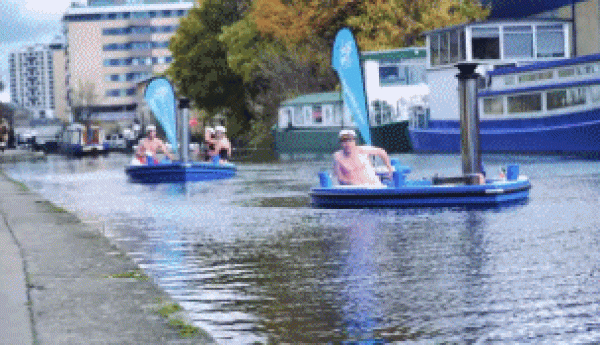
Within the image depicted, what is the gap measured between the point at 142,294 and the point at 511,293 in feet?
9.61

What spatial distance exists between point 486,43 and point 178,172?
20.6 metres

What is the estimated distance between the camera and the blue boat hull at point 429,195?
22.7 m

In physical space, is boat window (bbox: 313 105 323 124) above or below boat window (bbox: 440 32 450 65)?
below

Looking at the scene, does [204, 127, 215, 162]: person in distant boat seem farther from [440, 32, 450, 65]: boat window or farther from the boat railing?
the boat railing

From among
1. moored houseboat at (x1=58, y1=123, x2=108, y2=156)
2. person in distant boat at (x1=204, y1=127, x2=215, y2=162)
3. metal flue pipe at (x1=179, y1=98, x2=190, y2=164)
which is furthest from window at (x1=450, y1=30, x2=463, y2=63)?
moored houseboat at (x1=58, y1=123, x2=108, y2=156)

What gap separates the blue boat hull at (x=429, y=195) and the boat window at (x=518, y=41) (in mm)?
33203

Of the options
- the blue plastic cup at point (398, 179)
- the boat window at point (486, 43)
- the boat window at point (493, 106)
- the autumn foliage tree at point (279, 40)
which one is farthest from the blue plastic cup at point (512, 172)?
the autumn foliage tree at point (279, 40)

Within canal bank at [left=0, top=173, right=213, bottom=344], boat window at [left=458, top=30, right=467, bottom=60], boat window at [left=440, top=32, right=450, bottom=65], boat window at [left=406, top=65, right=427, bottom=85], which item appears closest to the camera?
canal bank at [left=0, top=173, right=213, bottom=344]

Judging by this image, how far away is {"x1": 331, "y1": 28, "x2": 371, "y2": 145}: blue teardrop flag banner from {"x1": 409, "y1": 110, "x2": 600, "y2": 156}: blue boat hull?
19.3 meters

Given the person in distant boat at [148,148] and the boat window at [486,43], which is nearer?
the person in distant boat at [148,148]

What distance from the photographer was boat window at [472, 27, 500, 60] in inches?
2210

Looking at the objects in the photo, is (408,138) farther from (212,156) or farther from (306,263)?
(306,263)

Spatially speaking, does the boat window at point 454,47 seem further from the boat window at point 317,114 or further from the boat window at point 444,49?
the boat window at point 317,114

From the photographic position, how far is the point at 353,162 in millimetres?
24125
